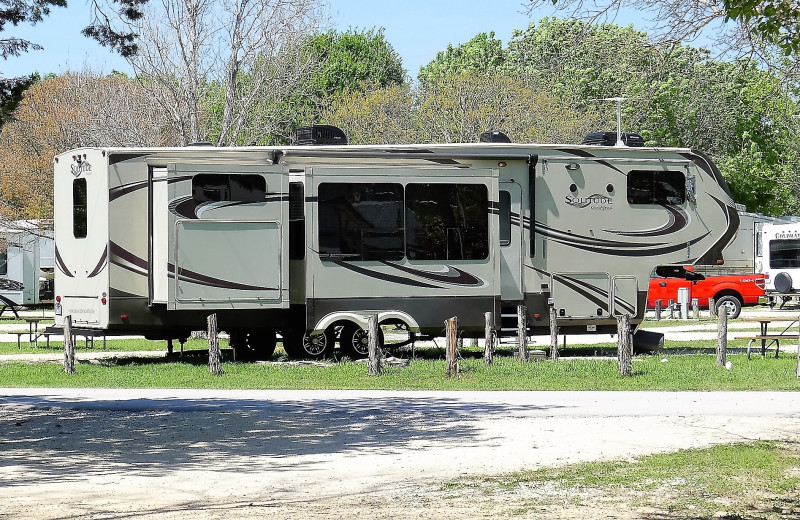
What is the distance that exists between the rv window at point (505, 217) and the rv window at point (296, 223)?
3243 millimetres

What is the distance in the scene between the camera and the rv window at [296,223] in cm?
1917

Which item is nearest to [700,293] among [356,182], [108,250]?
[356,182]

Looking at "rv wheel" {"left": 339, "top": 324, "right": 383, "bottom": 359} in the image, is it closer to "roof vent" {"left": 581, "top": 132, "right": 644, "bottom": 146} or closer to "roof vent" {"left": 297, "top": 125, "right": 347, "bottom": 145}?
"roof vent" {"left": 297, "top": 125, "right": 347, "bottom": 145}

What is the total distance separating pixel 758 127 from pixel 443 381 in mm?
42426

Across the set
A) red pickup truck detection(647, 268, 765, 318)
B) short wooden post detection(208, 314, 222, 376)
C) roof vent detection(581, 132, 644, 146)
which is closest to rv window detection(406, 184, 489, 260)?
roof vent detection(581, 132, 644, 146)

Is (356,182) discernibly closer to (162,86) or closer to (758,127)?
(162,86)

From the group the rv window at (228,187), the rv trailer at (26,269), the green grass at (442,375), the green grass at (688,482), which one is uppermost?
the rv window at (228,187)

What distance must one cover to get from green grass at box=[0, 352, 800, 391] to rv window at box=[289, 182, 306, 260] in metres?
1.84

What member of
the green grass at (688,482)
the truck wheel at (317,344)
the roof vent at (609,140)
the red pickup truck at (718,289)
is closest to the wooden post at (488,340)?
the truck wheel at (317,344)

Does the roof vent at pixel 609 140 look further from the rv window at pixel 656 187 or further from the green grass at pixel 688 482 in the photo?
the green grass at pixel 688 482

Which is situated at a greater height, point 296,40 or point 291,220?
point 296,40

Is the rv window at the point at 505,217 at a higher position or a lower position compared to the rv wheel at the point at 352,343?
higher

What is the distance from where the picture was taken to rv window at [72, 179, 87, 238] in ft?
63.2

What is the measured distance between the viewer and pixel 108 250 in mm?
18641
